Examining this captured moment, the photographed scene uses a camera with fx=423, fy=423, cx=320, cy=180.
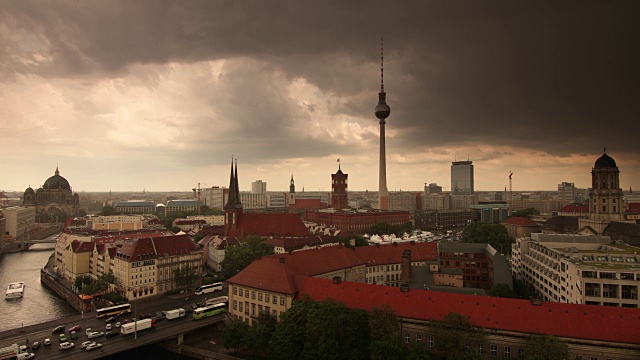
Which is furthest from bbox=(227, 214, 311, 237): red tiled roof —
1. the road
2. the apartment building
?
the apartment building

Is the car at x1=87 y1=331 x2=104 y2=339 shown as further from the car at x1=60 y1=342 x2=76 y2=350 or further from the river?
the river

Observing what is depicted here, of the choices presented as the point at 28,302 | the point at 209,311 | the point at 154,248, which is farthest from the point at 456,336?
the point at 28,302

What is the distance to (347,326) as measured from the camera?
44.1m

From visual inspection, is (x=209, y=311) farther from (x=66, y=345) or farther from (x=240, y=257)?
(x=240, y=257)

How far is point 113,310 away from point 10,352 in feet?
57.4

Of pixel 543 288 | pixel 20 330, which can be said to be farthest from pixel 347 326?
pixel 20 330

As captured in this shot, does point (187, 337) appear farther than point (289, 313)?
Yes

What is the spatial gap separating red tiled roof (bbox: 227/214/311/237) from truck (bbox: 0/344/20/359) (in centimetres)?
7160

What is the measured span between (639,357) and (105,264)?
87.0m

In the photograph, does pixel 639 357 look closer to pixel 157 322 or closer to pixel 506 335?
pixel 506 335

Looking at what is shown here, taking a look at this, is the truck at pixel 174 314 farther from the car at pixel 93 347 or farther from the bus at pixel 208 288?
the bus at pixel 208 288

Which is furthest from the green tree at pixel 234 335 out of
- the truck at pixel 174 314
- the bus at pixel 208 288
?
the bus at pixel 208 288

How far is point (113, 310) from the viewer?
65188mm

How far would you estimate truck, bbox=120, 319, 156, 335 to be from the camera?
179ft
